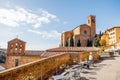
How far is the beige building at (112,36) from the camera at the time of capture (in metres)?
75.4

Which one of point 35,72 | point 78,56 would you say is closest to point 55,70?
point 35,72

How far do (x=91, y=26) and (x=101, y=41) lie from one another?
7.75 m

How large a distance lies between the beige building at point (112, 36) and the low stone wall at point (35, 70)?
63.7m

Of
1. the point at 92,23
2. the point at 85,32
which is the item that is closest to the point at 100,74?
the point at 85,32

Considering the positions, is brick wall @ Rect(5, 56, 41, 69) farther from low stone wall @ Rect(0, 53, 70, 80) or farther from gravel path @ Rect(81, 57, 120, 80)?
Answer: gravel path @ Rect(81, 57, 120, 80)

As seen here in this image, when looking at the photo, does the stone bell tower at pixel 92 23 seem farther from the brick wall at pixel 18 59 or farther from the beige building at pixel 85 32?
the brick wall at pixel 18 59

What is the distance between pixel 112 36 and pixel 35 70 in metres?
76.8

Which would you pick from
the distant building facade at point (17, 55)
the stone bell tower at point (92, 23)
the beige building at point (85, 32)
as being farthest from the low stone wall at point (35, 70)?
the stone bell tower at point (92, 23)

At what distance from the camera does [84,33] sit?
67.7 m

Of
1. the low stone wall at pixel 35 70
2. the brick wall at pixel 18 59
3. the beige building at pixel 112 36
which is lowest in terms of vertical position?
the brick wall at pixel 18 59

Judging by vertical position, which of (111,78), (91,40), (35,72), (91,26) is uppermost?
(91,26)

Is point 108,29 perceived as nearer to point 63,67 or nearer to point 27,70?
point 63,67

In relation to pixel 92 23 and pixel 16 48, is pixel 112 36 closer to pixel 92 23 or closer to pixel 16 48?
pixel 92 23

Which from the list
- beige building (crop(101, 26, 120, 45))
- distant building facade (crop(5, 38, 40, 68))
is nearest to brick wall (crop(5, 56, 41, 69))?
distant building facade (crop(5, 38, 40, 68))
